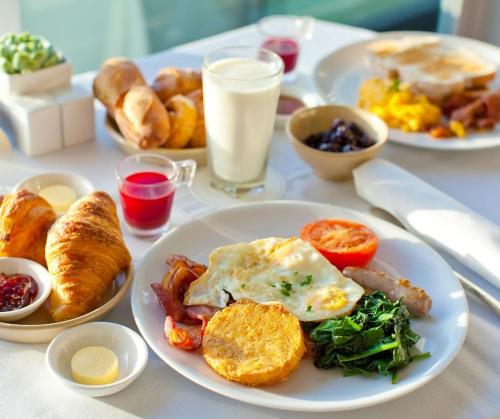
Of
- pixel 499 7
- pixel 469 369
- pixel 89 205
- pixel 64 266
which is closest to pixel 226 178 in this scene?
pixel 89 205

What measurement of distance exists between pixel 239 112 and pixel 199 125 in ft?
0.68

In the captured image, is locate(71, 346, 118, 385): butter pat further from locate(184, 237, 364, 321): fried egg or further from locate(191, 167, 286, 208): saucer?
locate(191, 167, 286, 208): saucer

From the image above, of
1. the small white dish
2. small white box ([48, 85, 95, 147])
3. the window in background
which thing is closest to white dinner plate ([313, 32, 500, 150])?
small white box ([48, 85, 95, 147])

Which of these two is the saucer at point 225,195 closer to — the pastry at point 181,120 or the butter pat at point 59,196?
the pastry at point 181,120

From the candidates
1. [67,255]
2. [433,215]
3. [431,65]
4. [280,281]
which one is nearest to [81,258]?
[67,255]

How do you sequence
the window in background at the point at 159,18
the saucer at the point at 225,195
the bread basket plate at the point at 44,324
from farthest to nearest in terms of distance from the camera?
the window in background at the point at 159,18 → the saucer at the point at 225,195 → the bread basket plate at the point at 44,324

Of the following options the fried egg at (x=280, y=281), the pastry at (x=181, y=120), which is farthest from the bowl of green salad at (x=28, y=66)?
the fried egg at (x=280, y=281)

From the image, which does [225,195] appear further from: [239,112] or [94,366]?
[94,366]

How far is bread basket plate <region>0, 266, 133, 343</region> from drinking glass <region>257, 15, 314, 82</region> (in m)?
1.19

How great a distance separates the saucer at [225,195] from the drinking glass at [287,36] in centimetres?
60

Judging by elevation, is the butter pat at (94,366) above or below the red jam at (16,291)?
below

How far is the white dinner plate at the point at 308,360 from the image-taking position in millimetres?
1227

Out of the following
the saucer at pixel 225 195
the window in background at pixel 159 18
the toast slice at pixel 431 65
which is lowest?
the window in background at pixel 159 18

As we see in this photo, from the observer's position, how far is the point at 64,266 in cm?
140
